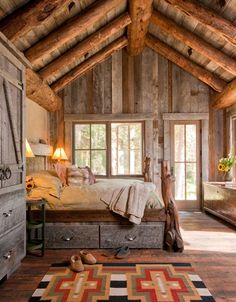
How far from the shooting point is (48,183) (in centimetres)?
368

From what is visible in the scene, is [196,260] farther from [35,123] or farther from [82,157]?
[82,157]

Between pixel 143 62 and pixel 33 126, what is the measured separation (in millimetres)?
2939

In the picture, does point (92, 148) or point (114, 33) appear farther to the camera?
point (92, 148)

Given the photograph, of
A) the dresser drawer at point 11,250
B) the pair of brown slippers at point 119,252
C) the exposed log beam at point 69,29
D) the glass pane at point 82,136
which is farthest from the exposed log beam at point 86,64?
the pair of brown slippers at point 119,252

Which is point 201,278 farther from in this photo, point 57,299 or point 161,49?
point 161,49

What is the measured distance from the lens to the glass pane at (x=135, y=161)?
6.55 meters

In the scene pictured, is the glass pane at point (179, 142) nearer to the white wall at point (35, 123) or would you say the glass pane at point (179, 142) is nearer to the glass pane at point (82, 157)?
the glass pane at point (82, 157)

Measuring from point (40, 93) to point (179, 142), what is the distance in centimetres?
324

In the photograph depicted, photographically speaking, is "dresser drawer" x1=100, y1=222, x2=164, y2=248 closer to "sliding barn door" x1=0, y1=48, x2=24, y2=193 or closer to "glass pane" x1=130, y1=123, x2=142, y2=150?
"sliding barn door" x1=0, y1=48, x2=24, y2=193

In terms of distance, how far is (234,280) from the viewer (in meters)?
2.75

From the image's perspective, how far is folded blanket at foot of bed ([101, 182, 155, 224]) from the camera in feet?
11.7

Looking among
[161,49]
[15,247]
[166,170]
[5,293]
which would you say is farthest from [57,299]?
[161,49]

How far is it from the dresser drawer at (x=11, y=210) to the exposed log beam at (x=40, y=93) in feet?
6.59

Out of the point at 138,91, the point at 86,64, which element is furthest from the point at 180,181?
the point at 86,64
